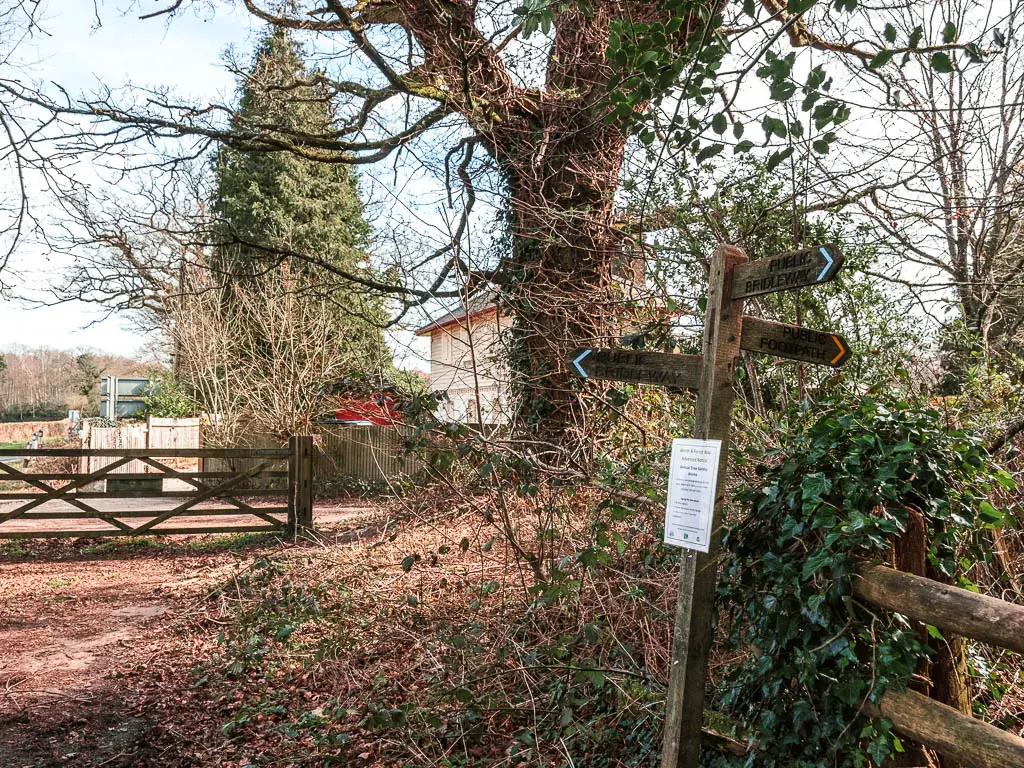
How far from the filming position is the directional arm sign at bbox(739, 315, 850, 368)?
3021mm

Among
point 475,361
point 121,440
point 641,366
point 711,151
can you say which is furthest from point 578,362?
point 121,440

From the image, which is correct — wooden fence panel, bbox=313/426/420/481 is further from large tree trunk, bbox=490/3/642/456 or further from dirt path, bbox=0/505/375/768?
large tree trunk, bbox=490/3/642/456

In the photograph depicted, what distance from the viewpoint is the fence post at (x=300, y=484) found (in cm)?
1146

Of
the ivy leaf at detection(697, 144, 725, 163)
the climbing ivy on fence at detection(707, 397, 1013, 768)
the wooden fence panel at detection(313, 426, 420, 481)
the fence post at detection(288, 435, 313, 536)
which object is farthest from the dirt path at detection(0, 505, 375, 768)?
the wooden fence panel at detection(313, 426, 420, 481)

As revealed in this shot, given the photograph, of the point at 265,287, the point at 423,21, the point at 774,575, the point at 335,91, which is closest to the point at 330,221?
the point at 265,287

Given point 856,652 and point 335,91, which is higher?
point 335,91

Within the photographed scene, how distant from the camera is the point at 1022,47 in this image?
20.0 feet

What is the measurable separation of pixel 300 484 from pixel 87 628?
4.31m

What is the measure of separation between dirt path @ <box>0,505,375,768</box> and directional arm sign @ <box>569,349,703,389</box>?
12.3 feet

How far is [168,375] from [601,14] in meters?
22.4

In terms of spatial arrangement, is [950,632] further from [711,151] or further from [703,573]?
[711,151]

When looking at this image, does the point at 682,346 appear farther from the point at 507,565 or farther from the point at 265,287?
the point at 265,287

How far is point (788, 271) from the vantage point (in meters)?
Answer: 2.96

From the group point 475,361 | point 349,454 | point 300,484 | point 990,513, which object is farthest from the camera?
point 349,454
